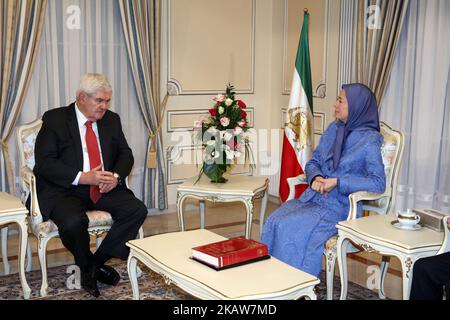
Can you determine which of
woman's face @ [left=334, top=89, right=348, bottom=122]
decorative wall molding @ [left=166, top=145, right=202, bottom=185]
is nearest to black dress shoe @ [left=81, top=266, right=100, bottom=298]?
woman's face @ [left=334, top=89, right=348, bottom=122]

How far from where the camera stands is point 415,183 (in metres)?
4.61

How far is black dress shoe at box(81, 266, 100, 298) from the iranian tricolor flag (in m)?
1.93

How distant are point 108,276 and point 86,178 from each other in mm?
637

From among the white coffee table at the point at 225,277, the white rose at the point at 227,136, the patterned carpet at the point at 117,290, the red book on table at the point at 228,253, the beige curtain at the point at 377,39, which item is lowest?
the patterned carpet at the point at 117,290

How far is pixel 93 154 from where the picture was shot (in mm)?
3824

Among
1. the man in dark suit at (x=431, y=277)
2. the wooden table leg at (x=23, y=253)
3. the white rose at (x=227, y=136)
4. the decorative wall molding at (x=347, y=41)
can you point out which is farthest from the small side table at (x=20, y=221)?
the decorative wall molding at (x=347, y=41)

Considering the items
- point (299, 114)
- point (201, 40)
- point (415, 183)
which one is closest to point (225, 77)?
Result: point (201, 40)

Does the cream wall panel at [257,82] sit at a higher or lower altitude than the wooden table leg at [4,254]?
higher

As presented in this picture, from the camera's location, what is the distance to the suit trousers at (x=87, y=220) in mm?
3494

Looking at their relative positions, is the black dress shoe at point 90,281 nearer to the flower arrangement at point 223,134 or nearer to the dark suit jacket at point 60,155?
the dark suit jacket at point 60,155

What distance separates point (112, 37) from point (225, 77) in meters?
1.24

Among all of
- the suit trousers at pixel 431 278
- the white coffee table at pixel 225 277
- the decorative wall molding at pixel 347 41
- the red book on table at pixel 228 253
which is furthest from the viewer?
the decorative wall molding at pixel 347 41

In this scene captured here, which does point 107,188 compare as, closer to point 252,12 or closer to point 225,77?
point 225,77

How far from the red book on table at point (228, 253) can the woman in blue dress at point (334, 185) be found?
28.6 inches
